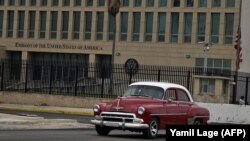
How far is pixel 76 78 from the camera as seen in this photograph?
3781cm

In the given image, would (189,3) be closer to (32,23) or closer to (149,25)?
(149,25)

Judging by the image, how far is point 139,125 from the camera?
1758cm

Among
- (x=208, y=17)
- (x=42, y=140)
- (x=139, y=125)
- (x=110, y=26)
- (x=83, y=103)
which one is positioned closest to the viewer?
(x=42, y=140)

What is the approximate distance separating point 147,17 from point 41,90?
39.1 metres

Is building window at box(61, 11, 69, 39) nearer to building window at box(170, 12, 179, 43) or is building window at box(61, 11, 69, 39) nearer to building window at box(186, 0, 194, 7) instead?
building window at box(170, 12, 179, 43)

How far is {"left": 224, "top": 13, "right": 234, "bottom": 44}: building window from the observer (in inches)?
2906

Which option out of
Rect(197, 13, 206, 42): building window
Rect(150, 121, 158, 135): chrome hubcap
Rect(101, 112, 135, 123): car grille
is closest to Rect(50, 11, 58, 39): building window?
Rect(197, 13, 206, 42): building window

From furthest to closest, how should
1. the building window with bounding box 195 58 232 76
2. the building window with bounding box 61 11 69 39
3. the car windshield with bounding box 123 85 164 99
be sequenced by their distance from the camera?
the building window with bounding box 61 11 69 39 → the building window with bounding box 195 58 232 76 → the car windshield with bounding box 123 85 164 99

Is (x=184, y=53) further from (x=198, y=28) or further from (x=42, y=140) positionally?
(x=42, y=140)

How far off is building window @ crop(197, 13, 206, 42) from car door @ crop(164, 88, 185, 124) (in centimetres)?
5648

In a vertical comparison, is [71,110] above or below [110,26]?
below

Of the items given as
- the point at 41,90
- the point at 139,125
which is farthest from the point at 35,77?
the point at 139,125

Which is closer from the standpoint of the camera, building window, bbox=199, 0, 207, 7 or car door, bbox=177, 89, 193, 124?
car door, bbox=177, 89, 193, 124

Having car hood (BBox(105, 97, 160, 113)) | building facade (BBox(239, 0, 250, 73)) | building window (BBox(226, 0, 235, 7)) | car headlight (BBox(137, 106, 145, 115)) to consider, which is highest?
building window (BBox(226, 0, 235, 7))
